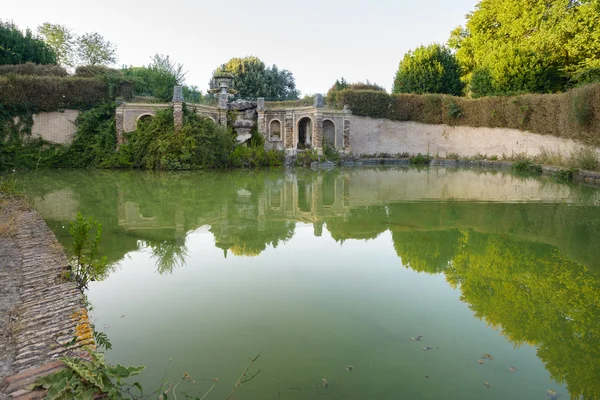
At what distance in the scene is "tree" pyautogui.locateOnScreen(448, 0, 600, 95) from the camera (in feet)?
71.9

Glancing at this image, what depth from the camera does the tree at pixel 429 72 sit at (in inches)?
1190

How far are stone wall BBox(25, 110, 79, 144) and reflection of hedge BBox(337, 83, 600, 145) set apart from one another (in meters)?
15.5

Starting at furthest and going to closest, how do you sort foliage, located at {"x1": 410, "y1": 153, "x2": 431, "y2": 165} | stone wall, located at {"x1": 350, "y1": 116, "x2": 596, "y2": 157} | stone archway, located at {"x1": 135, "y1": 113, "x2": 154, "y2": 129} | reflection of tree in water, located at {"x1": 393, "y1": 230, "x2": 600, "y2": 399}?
stone wall, located at {"x1": 350, "y1": 116, "x2": 596, "y2": 157}, foliage, located at {"x1": 410, "y1": 153, "x2": 431, "y2": 165}, stone archway, located at {"x1": 135, "y1": 113, "x2": 154, "y2": 129}, reflection of tree in water, located at {"x1": 393, "y1": 230, "x2": 600, "y2": 399}

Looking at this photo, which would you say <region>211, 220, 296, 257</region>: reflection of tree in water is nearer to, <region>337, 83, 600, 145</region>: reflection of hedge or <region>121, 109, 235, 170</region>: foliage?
<region>121, 109, 235, 170</region>: foliage

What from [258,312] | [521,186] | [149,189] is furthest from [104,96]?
[258,312]

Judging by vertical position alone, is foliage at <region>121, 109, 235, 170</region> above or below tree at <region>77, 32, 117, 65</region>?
below

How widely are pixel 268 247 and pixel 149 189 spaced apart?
7.66 metres

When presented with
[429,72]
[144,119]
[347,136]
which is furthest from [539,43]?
[144,119]

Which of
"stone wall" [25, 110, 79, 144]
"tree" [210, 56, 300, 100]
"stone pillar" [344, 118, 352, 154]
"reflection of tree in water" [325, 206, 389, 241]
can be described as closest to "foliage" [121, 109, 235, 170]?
"stone wall" [25, 110, 79, 144]

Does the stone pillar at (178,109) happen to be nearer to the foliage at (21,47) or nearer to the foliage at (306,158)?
the foliage at (306,158)

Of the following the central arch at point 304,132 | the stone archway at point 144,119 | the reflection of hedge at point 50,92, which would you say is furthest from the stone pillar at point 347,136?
the reflection of hedge at point 50,92

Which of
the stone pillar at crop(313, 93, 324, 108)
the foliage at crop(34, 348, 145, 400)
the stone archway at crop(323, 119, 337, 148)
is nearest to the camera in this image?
the foliage at crop(34, 348, 145, 400)

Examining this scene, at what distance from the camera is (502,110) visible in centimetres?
2486

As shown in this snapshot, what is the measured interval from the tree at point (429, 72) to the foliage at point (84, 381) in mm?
30333
